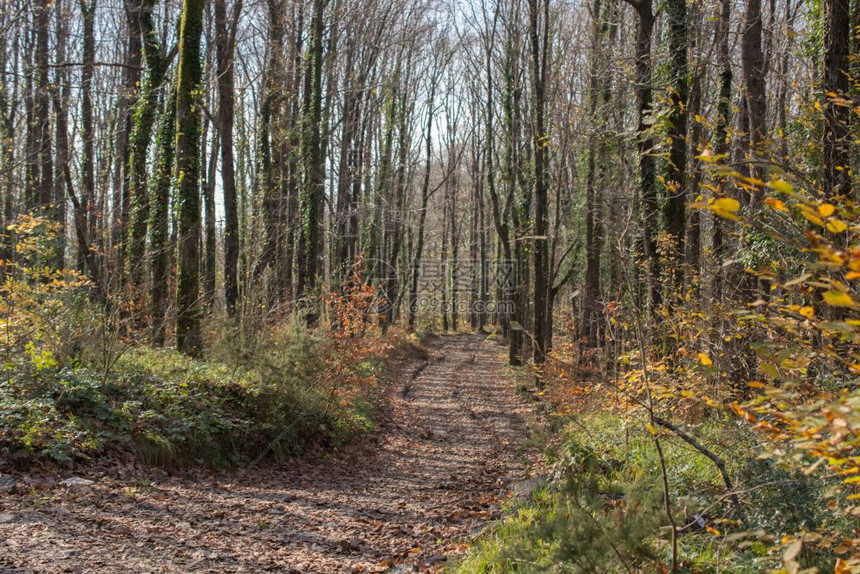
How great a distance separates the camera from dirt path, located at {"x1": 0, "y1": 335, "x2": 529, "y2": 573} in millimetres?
5023

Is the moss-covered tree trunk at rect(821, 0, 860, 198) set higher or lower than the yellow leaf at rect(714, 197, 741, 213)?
higher

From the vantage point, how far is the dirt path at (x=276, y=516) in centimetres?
502

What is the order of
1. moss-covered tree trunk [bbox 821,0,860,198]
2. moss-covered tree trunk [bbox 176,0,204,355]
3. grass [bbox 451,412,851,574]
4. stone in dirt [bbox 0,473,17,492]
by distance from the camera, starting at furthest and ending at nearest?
moss-covered tree trunk [bbox 176,0,204,355], moss-covered tree trunk [bbox 821,0,860,198], stone in dirt [bbox 0,473,17,492], grass [bbox 451,412,851,574]

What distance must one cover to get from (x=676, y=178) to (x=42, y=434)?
31.5 feet

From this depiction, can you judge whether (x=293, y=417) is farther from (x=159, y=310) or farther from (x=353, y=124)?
(x=353, y=124)

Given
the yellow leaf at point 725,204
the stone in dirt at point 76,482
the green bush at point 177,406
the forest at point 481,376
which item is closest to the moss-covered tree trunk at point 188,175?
the forest at point 481,376

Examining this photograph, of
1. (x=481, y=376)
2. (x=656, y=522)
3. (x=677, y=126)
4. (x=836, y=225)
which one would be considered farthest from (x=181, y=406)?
(x=481, y=376)

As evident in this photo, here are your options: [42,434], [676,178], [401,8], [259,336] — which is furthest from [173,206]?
[401,8]

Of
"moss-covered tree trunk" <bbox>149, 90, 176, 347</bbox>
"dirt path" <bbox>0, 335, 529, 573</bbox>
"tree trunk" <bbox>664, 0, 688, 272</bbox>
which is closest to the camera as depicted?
"dirt path" <bbox>0, 335, 529, 573</bbox>

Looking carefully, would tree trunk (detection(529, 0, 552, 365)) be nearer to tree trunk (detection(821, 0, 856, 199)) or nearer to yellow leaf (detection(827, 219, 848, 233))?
tree trunk (detection(821, 0, 856, 199))

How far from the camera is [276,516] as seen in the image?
21.7 ft

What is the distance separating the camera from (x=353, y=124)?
25.3m

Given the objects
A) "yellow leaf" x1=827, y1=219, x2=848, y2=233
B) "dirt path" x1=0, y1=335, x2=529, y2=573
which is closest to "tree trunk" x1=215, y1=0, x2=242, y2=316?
"dirt path" x1=0, y1=335, x2=529, y2=573

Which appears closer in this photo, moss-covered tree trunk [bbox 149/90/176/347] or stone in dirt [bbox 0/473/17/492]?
stone in dirt [bbox 0/473/17/492]
